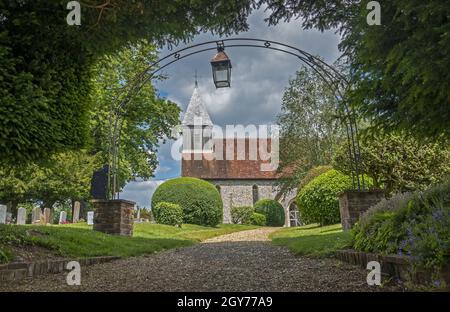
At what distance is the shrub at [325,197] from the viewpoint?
15.1 metres

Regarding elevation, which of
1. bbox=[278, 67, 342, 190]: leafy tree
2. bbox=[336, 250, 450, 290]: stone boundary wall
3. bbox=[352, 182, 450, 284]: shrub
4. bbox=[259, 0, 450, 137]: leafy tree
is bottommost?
bbox=[336, 250, 450, 290]: stone boundary wall

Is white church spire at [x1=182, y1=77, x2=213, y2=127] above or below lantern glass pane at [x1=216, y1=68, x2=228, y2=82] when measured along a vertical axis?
above

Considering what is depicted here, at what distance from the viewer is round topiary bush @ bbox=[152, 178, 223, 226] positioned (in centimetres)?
2338

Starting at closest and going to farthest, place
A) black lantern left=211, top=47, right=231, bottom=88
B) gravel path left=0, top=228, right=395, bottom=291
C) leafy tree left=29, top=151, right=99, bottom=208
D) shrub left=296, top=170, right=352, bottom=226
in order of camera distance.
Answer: gravel path left=0, top=228, right=395, bottom=291
black lantern left=211, top=47, right=231, bottom=88
shrub left=296, top=170, right=352, bottom=226
leafy tree left=29, top=151, right=99, bottom=208

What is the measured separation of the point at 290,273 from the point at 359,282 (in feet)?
A: 3.50

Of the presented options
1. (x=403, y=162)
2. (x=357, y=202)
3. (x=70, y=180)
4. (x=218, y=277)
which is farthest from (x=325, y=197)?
(x=70, y=180)

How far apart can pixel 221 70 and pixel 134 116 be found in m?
13.9

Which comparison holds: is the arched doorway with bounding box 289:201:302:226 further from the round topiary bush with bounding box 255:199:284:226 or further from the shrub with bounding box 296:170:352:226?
the shrub with bounding box 296:170:352:226

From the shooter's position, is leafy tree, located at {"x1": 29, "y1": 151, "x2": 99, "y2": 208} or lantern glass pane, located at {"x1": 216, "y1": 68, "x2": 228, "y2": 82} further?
leafy tree, located at {"x1": 29, "y1": 151, "x2": 99, "y2": 208}

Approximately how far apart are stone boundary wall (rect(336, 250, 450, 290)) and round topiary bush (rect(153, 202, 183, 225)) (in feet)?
55.0

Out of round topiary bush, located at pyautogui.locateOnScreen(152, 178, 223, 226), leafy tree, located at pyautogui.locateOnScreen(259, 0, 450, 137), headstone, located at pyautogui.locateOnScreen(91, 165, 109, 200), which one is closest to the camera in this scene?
leafy tree, located at pyautogui.locateOnScreen(259, 0, 450, 137)

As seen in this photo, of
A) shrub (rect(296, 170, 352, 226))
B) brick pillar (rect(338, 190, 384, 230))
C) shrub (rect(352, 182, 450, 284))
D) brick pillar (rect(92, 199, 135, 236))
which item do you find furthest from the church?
shrub (rect(352, 182, 450, 284))
